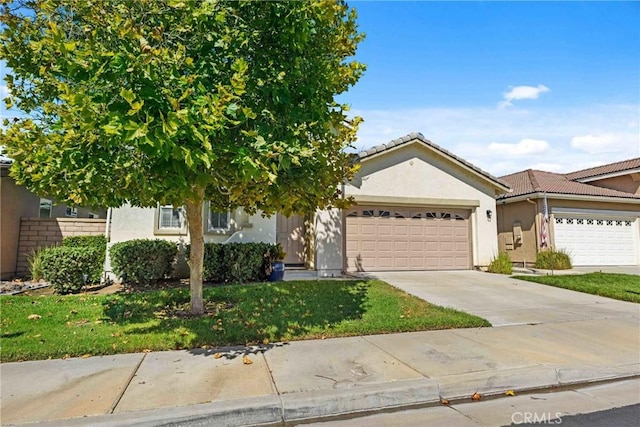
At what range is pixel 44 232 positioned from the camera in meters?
11.8

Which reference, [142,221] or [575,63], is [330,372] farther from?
[575,63]

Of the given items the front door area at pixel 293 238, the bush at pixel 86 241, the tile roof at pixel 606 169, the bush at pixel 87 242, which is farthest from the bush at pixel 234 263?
the tile roof at pixel 606 169

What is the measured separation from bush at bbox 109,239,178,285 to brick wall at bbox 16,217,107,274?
9.61ft

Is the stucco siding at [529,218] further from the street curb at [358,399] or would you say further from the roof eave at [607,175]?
the street curb at [358,399]

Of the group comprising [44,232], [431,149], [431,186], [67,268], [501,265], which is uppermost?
[431,149]

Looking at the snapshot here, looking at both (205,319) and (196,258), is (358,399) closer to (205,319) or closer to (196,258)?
(205,319)

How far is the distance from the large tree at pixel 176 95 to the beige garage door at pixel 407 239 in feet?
23.7

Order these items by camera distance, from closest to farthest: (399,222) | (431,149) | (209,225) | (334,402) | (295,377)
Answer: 1. (334,402)
2. (295,377)
3. (209,225)
4. (399,222)
5. (431,149)

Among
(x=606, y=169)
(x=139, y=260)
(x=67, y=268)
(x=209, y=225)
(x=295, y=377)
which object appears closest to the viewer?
(x=295, y=377)

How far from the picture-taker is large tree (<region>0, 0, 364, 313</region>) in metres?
3.70

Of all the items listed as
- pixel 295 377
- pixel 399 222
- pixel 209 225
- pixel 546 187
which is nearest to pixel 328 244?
pixel 399 222

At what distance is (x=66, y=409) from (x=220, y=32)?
4434 millimetres

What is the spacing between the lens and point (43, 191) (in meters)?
5.56

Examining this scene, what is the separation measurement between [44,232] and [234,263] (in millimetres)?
6635
